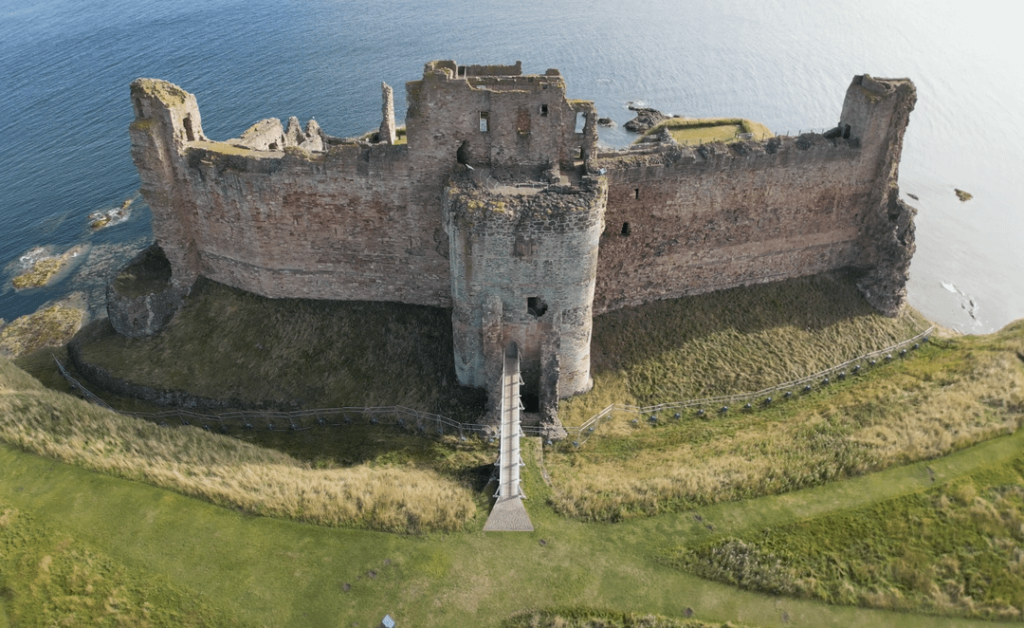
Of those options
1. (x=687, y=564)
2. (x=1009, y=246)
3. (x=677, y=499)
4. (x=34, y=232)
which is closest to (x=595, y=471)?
(x=677, y=499)

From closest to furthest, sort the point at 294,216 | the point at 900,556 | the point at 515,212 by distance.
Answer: the point at 900,556, the point at 515,212, the point at 294,216

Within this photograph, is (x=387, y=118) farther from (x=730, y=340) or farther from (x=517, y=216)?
(x=730, y=340)

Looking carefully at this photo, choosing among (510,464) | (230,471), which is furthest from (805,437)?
(230,471)

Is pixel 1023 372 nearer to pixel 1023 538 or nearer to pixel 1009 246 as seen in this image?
pixel 1023 538

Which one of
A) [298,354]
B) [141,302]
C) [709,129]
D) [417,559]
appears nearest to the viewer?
[417,559]

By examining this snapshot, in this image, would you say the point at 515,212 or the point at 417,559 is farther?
the point at 515,212

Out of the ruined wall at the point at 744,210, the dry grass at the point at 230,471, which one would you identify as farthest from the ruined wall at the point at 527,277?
the dry grass at the point at 230,471
